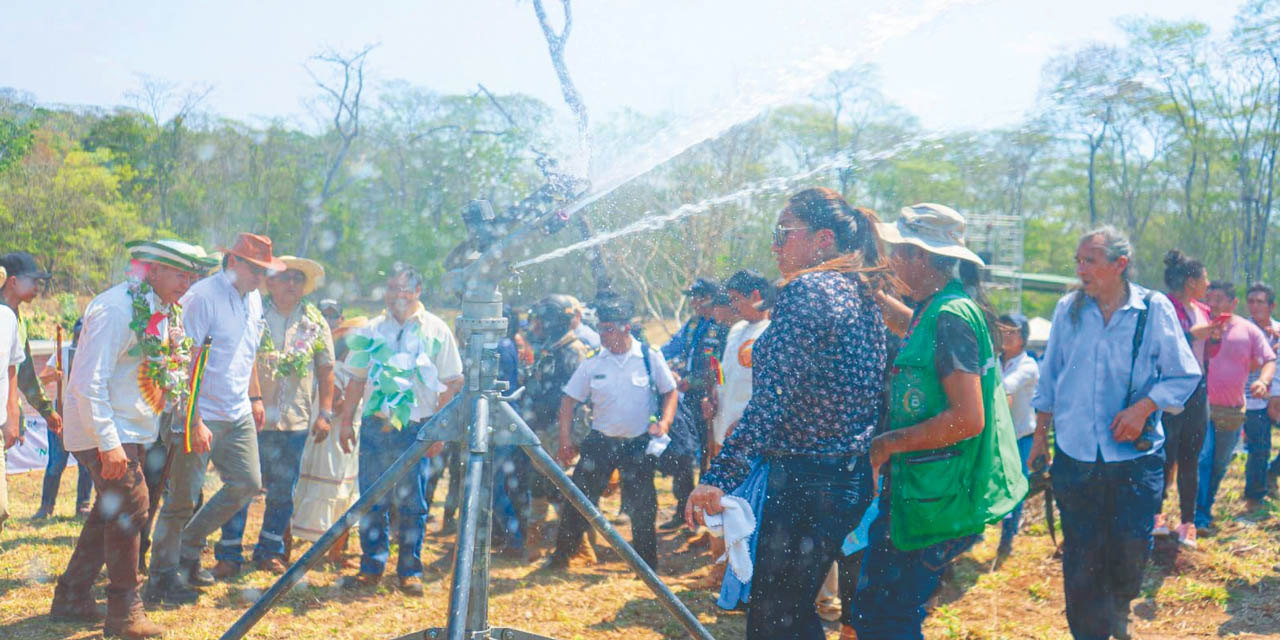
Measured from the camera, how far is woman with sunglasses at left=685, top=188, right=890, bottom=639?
279cm

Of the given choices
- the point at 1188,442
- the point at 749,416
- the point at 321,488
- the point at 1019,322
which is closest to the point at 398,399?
the point at 321,488

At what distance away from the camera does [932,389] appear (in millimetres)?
2891

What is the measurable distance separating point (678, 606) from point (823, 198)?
53.3 inches

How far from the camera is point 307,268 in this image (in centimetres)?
583

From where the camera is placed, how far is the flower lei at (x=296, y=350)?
5672mm

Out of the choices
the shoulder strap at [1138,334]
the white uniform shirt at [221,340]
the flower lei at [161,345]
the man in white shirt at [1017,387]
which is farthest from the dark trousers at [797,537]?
the man in white shirt at [1017,387]

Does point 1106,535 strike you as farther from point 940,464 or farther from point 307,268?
point 307,268

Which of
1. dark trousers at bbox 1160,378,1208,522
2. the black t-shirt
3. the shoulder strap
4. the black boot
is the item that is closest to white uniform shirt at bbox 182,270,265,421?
the black boot

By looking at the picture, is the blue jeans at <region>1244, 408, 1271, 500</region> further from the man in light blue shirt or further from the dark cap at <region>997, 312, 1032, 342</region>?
the man in light blue shirt

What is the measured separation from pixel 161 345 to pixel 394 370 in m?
1.34

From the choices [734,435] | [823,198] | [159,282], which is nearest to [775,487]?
[734,435]

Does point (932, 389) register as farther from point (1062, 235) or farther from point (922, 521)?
point (1062, 235)

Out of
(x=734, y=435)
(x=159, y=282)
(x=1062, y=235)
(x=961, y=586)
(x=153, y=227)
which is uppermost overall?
(x=1062, y=235)

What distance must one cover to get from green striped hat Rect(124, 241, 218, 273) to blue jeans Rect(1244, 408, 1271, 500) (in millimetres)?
7414
